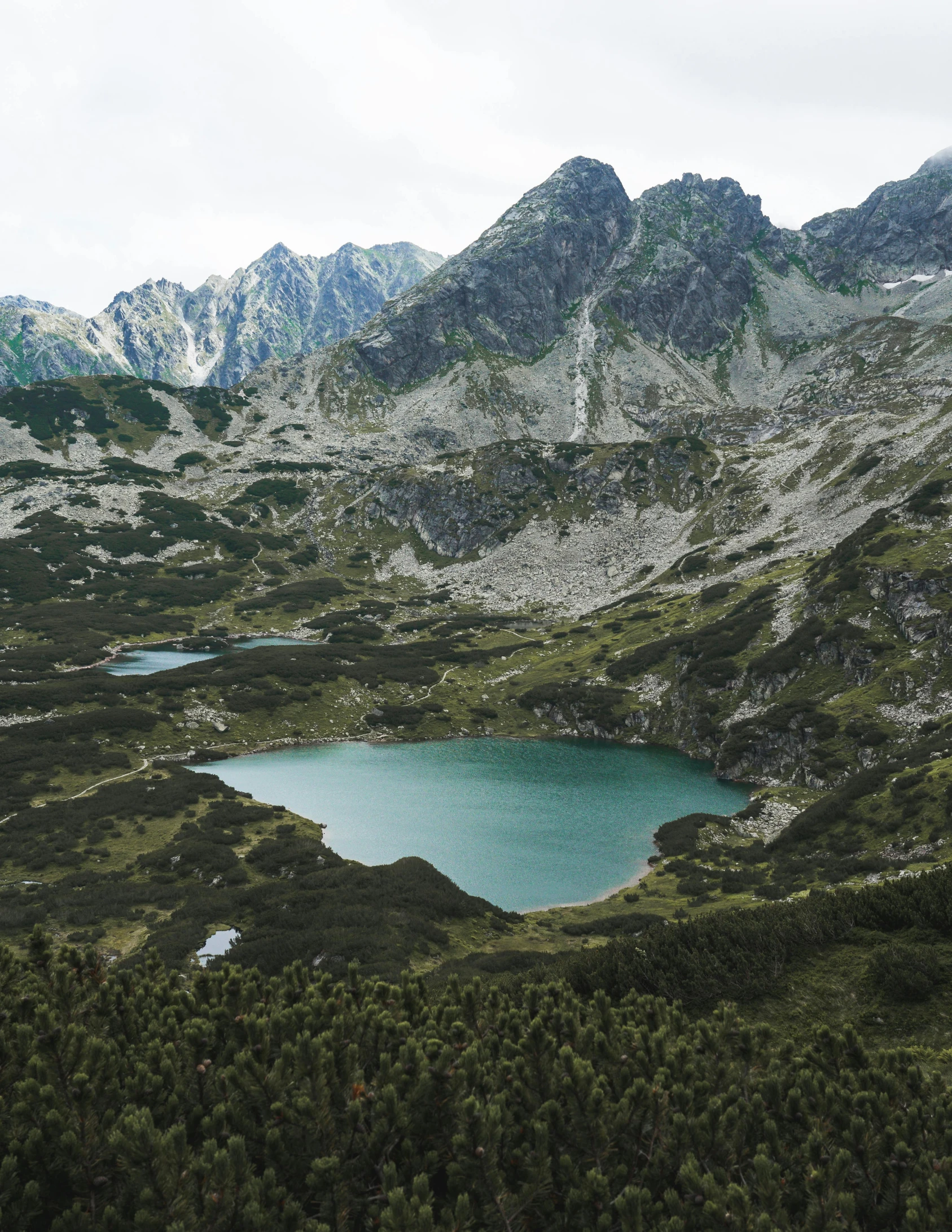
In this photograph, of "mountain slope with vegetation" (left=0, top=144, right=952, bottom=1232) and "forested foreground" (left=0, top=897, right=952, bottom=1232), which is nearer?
"forested foreground" (left=0, top=897, right=952, bottom=1232)

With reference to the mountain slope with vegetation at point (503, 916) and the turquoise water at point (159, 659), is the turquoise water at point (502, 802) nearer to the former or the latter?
the mountain slope with vegetation at point (503, 916)

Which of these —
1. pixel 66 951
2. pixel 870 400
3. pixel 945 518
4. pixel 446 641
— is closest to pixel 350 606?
pixel 446 641

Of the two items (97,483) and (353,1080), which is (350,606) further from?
(353,1080)

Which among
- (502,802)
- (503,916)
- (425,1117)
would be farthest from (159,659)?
(425,1117)

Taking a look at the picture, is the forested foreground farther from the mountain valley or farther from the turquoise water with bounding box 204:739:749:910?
the turquoise water with bounding box 204:739:749:910

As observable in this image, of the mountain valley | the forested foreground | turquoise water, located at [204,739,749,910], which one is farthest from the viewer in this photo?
turquoise water, located at [204,739,749,910]

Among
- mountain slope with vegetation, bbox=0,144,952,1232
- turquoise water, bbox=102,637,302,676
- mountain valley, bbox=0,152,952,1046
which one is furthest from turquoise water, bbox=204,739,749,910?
turquoise water, bbox=102,637,302,676
